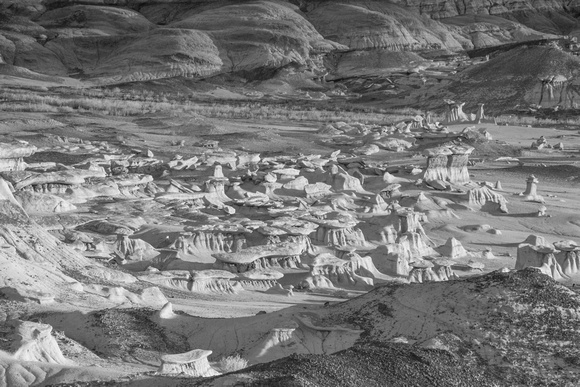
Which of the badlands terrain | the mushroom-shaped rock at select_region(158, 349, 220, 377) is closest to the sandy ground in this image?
the badlands terrain

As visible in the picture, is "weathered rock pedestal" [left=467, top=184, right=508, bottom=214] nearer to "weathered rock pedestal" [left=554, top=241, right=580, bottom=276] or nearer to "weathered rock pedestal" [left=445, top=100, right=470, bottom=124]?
"weathered rock pedestal" [left=554, top=241, right=580, bottom=276]

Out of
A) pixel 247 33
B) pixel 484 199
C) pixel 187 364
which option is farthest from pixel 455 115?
pixel 247 33

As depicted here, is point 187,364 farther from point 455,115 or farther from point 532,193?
point 455,115

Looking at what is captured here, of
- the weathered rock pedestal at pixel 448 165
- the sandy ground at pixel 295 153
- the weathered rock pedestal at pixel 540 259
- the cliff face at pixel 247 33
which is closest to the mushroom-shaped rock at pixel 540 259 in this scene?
the weathered rock pedestal at pixel 540 259

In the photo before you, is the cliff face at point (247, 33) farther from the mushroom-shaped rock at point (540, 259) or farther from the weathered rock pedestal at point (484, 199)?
the mushroom-shaped rock at point (540, 259)

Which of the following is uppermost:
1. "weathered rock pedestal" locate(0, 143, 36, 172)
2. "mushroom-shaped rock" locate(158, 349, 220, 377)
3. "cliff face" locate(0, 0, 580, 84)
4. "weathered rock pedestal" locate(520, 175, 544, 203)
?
"mushroom-shaped rock" locate(158, 349, 220, 377)
